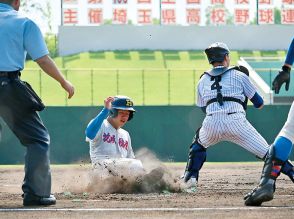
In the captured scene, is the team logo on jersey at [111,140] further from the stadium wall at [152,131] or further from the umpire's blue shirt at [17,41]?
the stadium wall at [152,131]

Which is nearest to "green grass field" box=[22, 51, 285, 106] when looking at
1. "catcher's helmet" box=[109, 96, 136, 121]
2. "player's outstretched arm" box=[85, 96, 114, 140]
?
"catcher's helmet" box=[109, 96, 136, 121]

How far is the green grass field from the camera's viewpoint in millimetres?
42938

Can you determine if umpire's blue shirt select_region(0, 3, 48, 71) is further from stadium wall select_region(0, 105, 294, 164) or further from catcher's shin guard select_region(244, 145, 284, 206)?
stadium wall select_region(0, 105, 294, 164)

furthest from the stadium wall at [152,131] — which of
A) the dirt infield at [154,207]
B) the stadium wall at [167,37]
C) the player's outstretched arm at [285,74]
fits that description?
the stadium wall at [167,37]

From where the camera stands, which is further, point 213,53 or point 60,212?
point 213,53

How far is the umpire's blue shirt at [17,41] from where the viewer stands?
7965 millimetres

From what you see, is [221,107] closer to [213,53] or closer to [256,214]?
[213,53]

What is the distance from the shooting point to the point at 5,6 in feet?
27.0

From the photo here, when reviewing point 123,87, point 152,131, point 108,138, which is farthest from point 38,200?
point 123,87

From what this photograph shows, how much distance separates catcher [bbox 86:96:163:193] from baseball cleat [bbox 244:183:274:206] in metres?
2.37

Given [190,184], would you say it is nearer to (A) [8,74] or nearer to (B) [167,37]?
(A) [8,74]

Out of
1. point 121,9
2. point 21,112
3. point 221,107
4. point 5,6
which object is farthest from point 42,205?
point 121,9

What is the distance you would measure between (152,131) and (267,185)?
17568 mm

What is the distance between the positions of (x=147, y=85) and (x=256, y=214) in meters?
39.5
